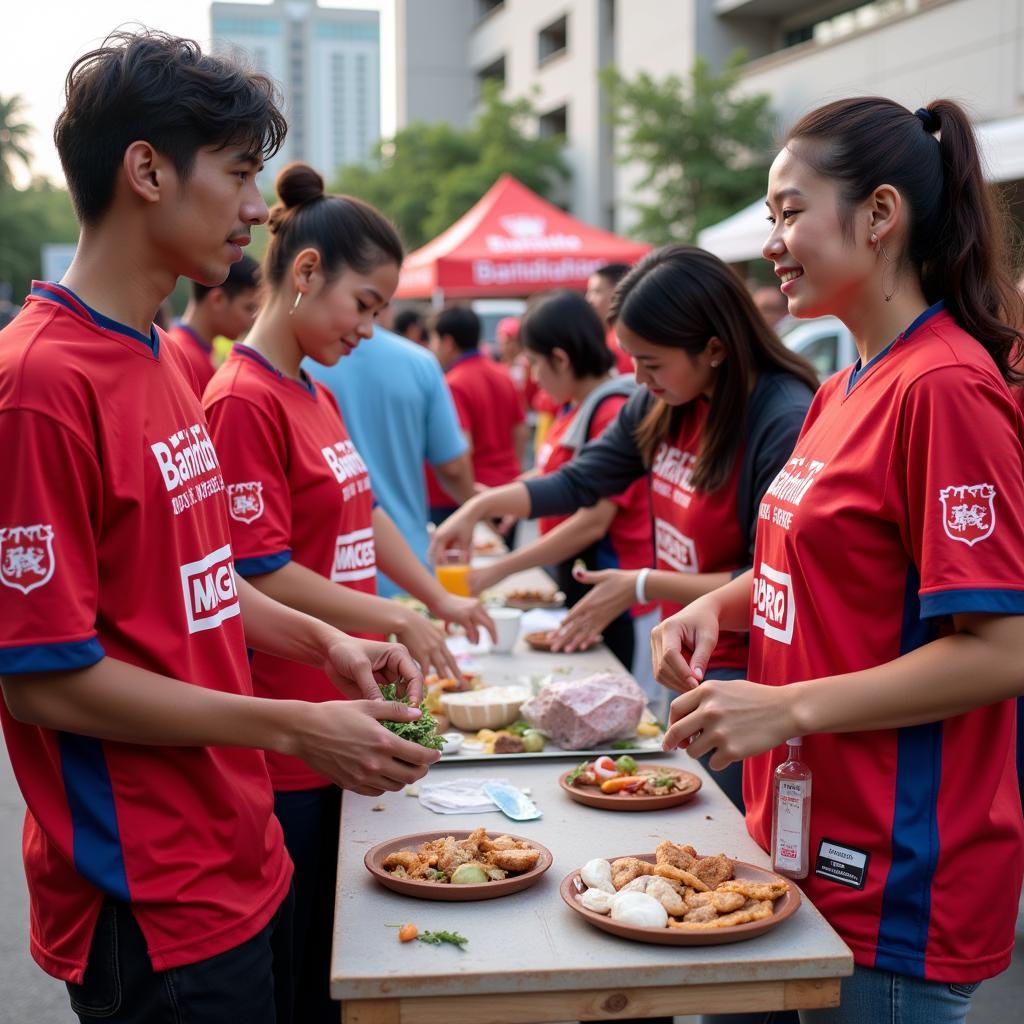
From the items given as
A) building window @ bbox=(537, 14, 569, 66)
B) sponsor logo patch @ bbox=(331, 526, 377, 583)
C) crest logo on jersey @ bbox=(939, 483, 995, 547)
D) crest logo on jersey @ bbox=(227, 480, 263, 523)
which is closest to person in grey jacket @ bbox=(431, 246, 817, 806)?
Answer: sponsor logo patch @ bbox=(331, 526, 377, 583)

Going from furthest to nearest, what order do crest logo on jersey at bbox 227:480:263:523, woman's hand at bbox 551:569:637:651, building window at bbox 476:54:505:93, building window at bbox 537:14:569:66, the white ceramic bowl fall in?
building window at bbox 476:54:505:93 → building window at bbox 537:14:569:66 → woman's hand at bbox 551:569:637:651 → the white ceramic bowl → crest logo on jersey at bbox 227:480:263:523

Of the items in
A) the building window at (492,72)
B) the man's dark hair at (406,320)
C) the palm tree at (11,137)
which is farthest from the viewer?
the palm tree at (11,137)

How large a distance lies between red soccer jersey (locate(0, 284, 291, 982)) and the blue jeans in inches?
35.7

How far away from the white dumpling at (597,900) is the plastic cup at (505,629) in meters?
1.90

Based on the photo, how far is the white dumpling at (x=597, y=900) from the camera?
1747mm

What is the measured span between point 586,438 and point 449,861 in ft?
8.49

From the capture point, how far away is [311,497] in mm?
2543

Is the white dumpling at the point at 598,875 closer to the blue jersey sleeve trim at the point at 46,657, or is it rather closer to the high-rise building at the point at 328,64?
the blue jersey sleeve trim at the point at 46,657

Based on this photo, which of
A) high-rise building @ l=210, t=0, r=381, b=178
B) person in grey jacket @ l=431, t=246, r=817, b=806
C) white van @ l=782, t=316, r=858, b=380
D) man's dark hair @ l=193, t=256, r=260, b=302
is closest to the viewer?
person in grey jacket @ l=431, t=246, r=817, b=806

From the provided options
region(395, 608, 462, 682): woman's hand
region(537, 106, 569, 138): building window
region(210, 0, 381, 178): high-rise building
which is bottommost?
region(395, 608, 462, 682): woman's hand

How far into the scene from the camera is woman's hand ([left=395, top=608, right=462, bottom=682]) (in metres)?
2.66

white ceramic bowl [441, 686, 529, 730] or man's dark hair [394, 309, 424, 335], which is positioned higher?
man's dark hair [394, 309, 424, 335]

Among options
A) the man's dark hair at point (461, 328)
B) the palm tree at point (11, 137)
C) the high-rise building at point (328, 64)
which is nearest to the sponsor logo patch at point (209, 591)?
the man's dark hair at point (461, 328)

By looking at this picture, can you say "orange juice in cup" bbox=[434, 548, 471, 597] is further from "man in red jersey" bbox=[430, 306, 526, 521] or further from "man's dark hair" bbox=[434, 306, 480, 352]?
"man's dark hair" bbox=[434, 306, 480, 352]
